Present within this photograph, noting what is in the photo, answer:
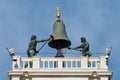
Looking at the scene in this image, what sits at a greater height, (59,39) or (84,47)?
(59,39)

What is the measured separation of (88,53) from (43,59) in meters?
2.86

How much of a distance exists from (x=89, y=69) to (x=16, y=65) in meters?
4.30

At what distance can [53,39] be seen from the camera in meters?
72.4

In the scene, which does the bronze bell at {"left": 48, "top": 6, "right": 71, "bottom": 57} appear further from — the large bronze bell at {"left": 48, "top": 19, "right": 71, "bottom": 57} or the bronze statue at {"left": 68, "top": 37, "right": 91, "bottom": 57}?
the bronze statue at {"left": 68, "top": 37, "right": 91, "bottom": 57}

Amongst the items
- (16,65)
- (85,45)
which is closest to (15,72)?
(16,65)

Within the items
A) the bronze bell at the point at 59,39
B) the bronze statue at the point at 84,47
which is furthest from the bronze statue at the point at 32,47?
the bronze statue at the point at 84,47

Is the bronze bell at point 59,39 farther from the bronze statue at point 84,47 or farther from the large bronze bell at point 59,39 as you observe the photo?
the bronze statue at point 84,47

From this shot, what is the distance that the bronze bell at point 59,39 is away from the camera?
72312 millimetres

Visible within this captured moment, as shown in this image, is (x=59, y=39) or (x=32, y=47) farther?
(x=59, y=39)

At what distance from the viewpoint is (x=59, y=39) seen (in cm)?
7219

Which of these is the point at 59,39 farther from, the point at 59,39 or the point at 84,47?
the point at 84,47

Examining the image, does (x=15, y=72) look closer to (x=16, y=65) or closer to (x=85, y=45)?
(x=16, y=65)

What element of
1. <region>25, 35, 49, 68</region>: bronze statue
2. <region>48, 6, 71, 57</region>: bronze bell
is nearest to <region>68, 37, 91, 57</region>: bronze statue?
<region>48, 6, 71, 57</region>: bronze bell

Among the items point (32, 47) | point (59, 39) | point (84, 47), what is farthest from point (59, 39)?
point (32, 47)
